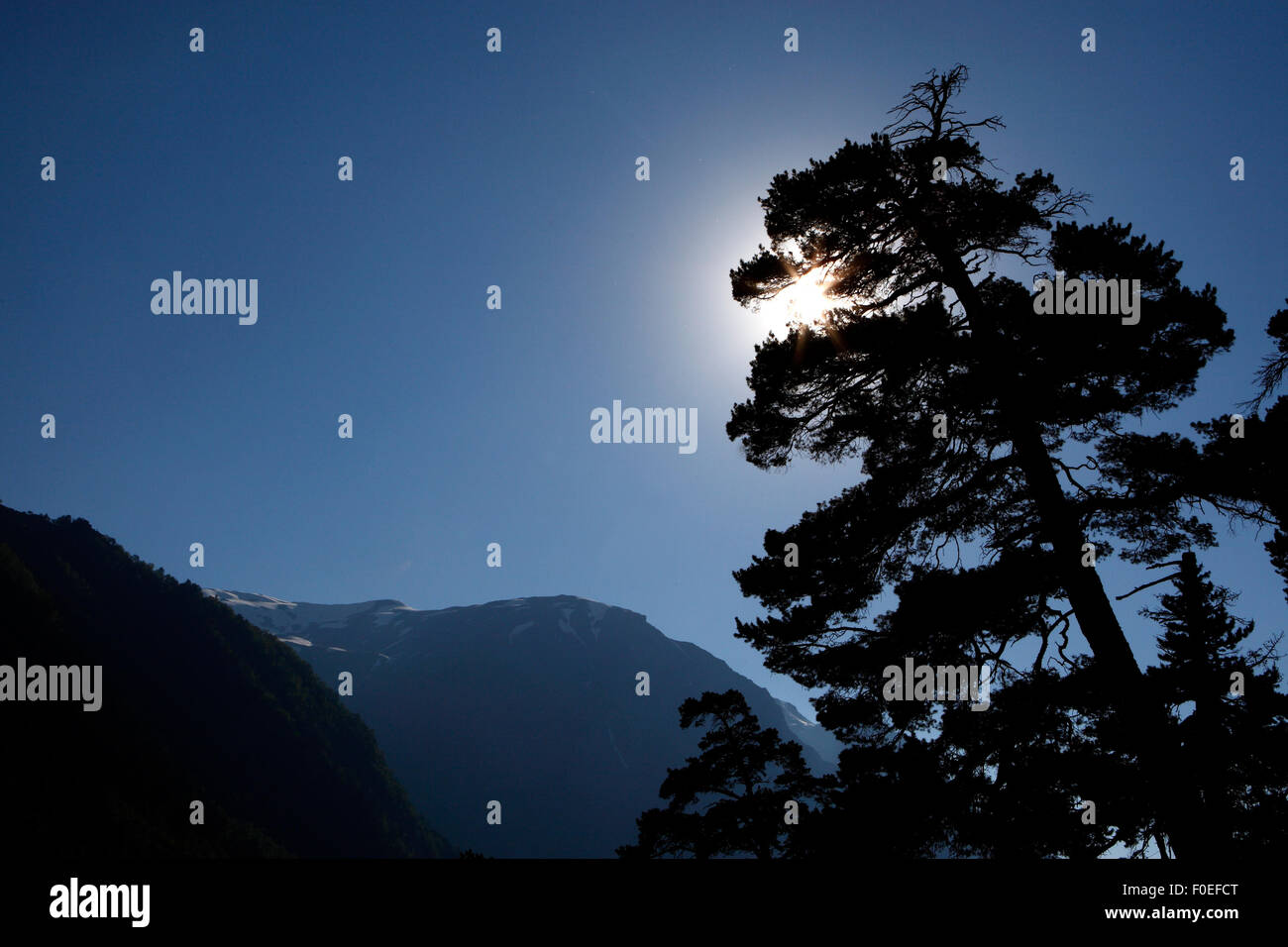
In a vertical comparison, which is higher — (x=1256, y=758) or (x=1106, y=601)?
(x=1106, y=601)

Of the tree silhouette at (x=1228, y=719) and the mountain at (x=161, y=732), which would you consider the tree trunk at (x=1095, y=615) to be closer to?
the tree silhouette at (x=1228, y=719)

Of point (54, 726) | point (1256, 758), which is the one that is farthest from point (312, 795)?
point (1256, 758)

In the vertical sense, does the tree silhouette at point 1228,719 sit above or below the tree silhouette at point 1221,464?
below

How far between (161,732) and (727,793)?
16184 cm

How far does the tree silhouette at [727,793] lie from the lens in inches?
691

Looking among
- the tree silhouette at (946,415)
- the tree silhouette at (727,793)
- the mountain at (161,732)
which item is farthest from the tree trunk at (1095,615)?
the mountain at (161,732)

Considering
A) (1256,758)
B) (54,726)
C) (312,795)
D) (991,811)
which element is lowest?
(312,795)

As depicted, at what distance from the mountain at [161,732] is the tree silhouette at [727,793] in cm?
10828

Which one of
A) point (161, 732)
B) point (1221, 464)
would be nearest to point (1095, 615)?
point (1221, 464)

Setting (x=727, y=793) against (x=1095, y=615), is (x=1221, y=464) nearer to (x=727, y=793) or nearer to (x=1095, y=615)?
(x=1095, y=615)

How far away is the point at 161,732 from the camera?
13388cm

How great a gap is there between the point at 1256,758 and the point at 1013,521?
59.3 ft
